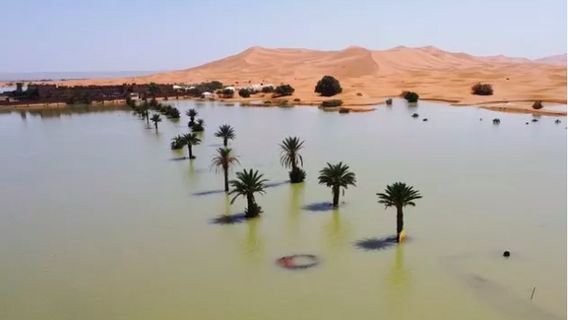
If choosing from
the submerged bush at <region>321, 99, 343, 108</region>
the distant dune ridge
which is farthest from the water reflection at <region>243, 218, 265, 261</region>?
the distant dune ridge

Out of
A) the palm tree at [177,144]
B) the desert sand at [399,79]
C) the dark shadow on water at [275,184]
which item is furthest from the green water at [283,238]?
the desert sand at [399,79]

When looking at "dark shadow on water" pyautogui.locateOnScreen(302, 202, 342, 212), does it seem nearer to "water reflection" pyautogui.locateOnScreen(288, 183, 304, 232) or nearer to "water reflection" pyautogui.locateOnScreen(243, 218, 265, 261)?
"water reflection" pyautogui.locateOnScreen(288, 183, 304, 232)

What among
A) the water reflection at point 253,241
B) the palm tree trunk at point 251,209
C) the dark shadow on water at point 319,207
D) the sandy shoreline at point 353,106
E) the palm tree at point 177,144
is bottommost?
the water reflection at point 253,241

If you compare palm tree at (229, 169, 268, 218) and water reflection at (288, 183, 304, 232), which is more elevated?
palm tree at (229, 169, 268, 218)

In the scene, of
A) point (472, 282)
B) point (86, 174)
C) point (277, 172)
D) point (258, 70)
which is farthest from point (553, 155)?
point (258, 70)

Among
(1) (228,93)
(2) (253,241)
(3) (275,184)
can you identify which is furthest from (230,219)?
(1) (228,93)

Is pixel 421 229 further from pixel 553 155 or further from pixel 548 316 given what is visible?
pixel 553 155

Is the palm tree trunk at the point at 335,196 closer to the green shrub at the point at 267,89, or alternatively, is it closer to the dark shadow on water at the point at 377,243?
the dark shadow on water at the point at 377,243
